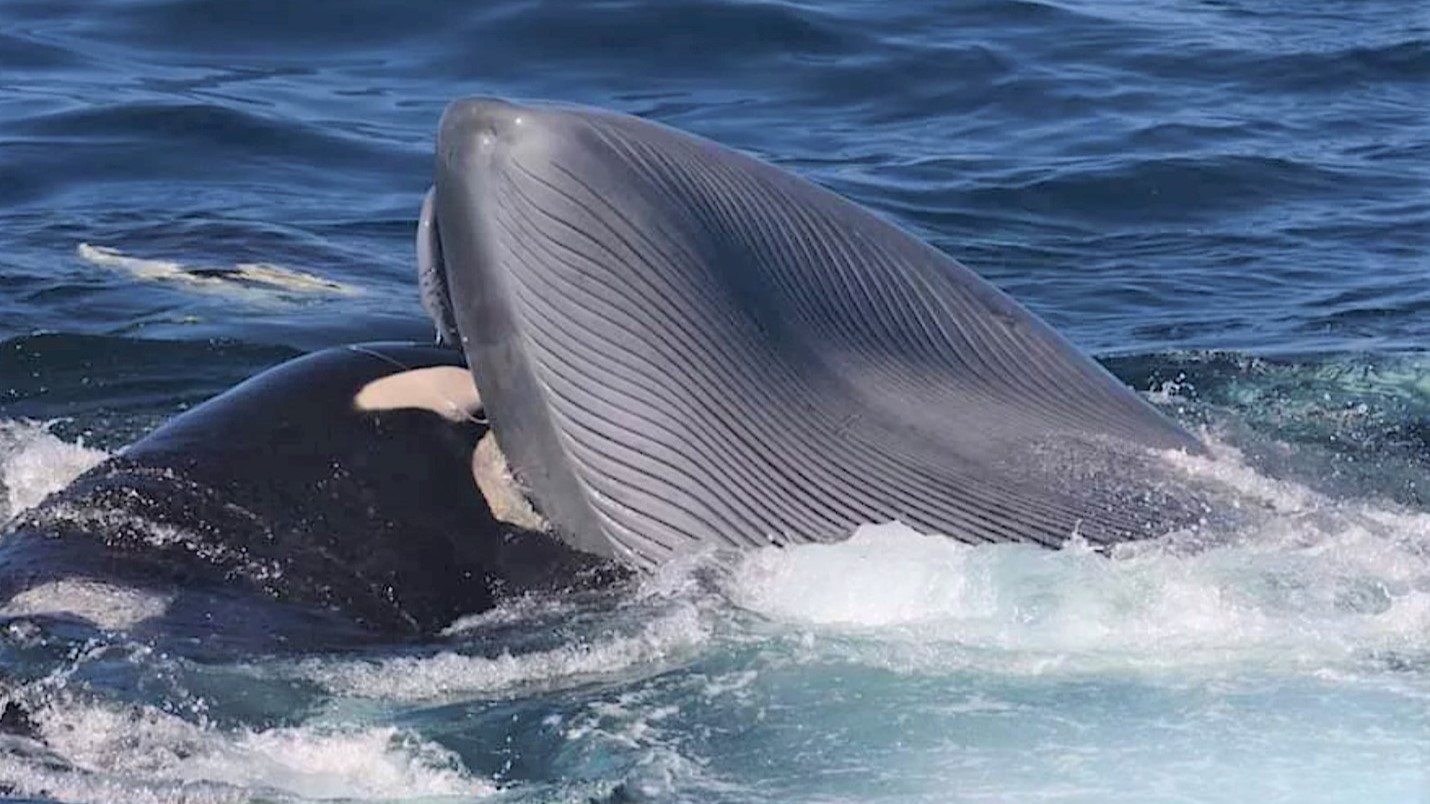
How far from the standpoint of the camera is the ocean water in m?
6.04

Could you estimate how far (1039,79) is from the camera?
70.5 feet

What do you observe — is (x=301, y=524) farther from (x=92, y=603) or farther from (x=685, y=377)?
(x=685, y=377)

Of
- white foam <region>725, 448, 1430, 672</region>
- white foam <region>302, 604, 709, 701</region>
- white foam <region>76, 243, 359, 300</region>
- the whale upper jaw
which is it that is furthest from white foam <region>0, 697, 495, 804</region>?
white foam <region>76, 243, 359, 300</region>

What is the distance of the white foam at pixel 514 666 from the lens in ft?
21.6

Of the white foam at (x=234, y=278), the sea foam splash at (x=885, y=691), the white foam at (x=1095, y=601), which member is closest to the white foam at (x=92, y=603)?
the sea foam splash at (x=885, y=691)

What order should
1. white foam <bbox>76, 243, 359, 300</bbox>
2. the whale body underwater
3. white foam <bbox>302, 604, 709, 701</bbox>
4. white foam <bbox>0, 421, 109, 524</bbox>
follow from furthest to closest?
white foam <bbox>76, 243, 359, 300</bbox>, white foam <bbox>0, 421, 109, 524</bbox>, the whale body underwater, white foam <bbox>302, 604, 709, 701</bbox>

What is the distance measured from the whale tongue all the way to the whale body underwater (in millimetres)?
11

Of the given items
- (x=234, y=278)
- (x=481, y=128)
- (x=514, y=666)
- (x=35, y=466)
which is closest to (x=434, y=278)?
(x=481, y=128)

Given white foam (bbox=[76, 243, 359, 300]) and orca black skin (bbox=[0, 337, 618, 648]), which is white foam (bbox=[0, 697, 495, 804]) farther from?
white foam (bbox=[76, 243, 359, 300])

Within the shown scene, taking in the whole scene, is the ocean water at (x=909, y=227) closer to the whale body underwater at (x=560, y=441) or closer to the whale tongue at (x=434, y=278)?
the whale body underwater at (x=560, y=441)

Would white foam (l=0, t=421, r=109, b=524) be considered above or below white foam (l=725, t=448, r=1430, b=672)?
below

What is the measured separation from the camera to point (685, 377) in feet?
25.0

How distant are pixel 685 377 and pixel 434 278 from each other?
926 millimetres

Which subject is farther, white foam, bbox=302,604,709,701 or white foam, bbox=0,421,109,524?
white foam, bbox=0,421,109,524
